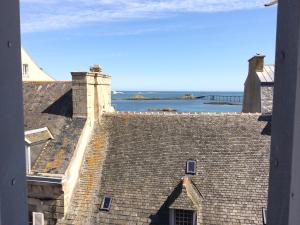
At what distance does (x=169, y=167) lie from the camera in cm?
1414

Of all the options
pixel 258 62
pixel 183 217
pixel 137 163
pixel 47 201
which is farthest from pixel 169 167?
pixel 258 62

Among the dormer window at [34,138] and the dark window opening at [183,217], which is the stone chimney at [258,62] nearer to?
the dark window opening at [183,217]

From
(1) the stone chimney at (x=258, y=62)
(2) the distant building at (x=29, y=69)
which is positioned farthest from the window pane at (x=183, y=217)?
(2) the distant building at (x=29, y=69)

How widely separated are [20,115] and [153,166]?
13.2m

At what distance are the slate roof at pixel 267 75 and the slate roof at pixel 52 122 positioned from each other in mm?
10955

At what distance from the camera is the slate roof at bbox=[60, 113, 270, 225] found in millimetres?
12641

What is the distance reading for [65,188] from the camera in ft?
42.1

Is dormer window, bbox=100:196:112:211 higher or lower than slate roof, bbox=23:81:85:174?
lower

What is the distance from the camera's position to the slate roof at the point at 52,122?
1363cm

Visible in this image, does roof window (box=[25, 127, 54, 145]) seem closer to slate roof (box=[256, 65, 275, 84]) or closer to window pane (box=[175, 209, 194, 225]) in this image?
window pane (box=[175, 209, 194, 225])

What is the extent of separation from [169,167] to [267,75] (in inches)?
370

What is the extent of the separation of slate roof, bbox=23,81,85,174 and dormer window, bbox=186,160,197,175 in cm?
544

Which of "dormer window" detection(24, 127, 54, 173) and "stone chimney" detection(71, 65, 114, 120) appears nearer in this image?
"dormer window" detection(24, 127, 54, 173)

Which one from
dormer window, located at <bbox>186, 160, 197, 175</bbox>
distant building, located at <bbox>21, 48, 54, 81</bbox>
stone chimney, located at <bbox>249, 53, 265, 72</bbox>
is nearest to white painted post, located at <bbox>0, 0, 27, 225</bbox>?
dormer window, located at <bbox>186, 160, 197, 175</bbox>
